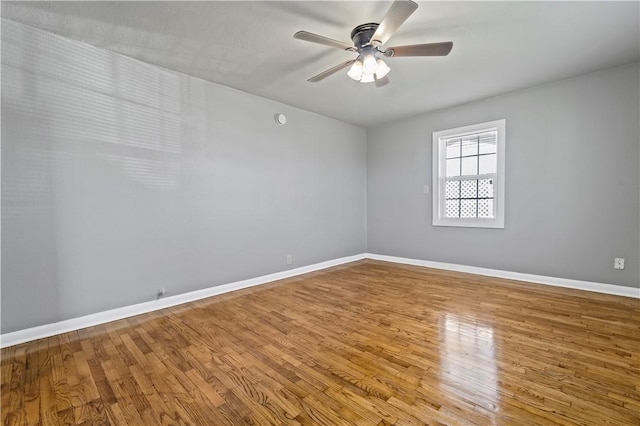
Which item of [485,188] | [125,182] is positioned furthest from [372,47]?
[485,188]

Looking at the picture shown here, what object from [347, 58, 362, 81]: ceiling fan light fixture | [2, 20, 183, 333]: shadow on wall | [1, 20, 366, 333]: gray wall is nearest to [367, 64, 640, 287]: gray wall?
[347, 58, 362, 81]: ceiling fan light fixture

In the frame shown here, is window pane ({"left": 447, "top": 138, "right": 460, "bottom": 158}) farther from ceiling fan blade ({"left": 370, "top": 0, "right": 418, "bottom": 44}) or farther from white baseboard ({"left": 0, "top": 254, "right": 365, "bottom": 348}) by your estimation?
white baseboard ({"left": 0, "top": 254, "right": 365, "bottom": 348})

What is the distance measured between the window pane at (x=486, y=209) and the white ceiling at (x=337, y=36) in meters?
1.55

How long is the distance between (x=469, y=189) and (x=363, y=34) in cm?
299

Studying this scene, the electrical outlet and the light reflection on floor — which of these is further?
the electrical outlet

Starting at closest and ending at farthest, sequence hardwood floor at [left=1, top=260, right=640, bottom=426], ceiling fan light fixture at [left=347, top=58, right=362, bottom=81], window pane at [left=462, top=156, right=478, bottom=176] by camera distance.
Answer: hardwood floor at [left=1, top=260, right=640, bottom=426] → ceiling fan light fixture at [left=347, top=58, right=362, bottom=81] → window pane at [left=462, top=156, right=478, bottom=176]

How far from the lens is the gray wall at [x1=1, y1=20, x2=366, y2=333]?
220 centimetres

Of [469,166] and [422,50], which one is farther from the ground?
[422,50]

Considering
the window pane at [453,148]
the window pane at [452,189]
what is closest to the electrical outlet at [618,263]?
the window pane at [452,189]

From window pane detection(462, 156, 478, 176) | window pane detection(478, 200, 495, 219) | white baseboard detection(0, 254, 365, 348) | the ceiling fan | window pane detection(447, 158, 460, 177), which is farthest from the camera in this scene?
window pane detection(447, 158, 460, 177)

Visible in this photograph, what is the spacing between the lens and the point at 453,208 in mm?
4375

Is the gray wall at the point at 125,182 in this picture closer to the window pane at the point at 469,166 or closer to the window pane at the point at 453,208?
the window pane at the point at 453,208

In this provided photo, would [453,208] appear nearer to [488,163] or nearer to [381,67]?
[488,163]

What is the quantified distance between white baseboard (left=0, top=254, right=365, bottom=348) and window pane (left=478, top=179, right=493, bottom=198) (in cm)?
304
